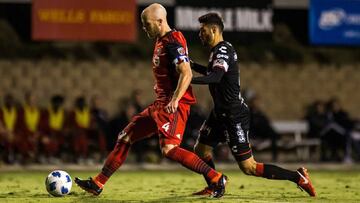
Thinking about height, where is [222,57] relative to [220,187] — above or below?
above

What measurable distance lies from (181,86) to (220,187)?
1266mm

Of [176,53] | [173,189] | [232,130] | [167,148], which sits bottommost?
[173,189]

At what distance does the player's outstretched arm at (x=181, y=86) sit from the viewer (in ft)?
29.6

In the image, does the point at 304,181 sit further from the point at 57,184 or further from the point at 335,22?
the point at 335,22

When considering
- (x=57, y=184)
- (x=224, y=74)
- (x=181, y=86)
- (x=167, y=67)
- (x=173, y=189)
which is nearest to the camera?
(x=181, y=86)

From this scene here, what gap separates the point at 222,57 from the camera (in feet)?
31.3

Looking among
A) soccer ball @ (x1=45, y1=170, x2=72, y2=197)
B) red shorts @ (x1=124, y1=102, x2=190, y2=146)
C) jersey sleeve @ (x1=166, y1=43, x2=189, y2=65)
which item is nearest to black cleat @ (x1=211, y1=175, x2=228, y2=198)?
red shorts @ (x1=124, y1=102, x2=190, y2=146)

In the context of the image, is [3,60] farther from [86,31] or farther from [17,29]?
[86,31]

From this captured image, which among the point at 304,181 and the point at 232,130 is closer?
the point at 232,130

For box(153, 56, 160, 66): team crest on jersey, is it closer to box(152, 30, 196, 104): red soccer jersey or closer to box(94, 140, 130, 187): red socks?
box(152, 30, 196, 104): red soccer jersey

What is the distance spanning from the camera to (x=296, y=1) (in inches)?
884

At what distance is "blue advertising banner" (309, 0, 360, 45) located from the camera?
22.0 metres

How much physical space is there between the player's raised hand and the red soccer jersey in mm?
415

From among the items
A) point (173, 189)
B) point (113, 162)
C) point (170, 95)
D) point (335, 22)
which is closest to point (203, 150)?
point (170, 95)
